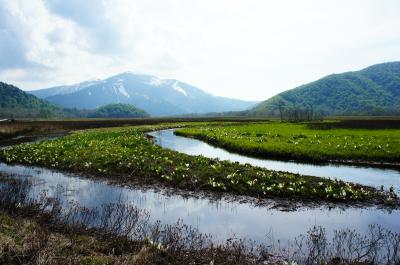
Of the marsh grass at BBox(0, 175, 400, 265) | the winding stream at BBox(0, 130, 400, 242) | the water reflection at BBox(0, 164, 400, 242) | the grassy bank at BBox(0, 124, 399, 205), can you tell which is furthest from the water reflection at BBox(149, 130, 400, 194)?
the marsh grass at BBox(0, 175, 400, 265)

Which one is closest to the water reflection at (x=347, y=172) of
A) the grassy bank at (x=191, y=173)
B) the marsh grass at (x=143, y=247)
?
the grassy bank at (x=191, y=173)

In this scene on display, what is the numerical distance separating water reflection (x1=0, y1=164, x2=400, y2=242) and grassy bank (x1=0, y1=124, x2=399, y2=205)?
6.41ft

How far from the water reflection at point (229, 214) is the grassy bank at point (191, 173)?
195 centimetres

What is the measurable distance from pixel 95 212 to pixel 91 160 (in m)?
13.5

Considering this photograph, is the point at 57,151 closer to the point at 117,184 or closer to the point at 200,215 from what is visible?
the point at 117,184

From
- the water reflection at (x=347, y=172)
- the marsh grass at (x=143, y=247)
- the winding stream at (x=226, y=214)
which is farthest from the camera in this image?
the water reflection at (x=347, y=172)

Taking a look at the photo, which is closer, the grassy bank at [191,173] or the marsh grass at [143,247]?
the marsh grass at [143,247]

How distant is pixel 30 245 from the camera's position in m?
9.61

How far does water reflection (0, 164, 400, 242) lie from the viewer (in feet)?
45.4

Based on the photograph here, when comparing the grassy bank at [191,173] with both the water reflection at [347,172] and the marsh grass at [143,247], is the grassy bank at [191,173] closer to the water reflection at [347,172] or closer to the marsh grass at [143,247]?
the water reflection at [347,172]

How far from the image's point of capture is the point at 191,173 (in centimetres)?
2275

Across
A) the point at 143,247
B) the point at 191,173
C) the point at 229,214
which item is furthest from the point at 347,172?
the point at 143,247

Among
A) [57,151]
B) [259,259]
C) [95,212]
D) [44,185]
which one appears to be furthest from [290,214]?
[57,151]

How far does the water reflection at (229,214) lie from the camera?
13836mm
